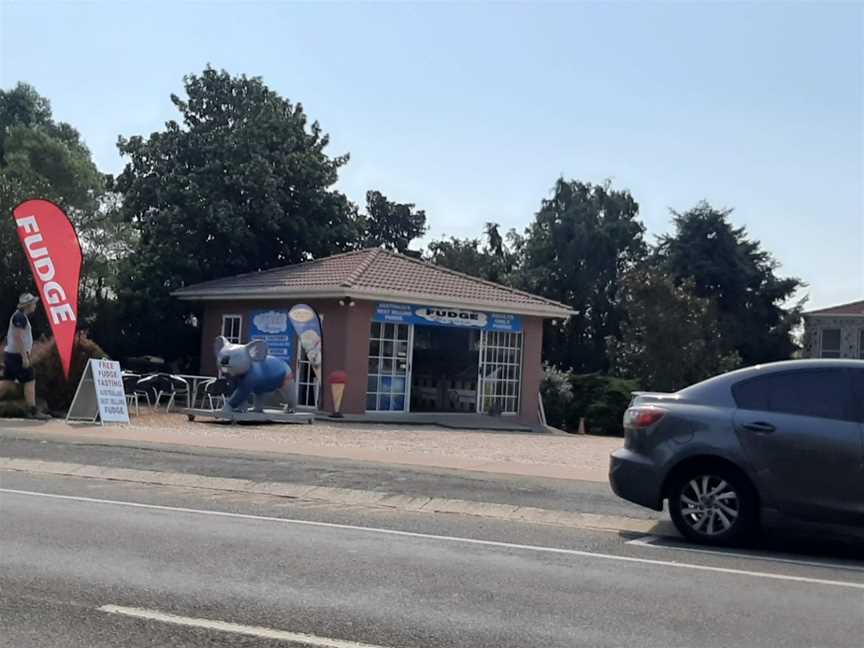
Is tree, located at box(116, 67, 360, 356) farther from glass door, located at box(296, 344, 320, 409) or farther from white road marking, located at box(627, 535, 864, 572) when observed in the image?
white road marking, located at box(627, 535, 864, 572)

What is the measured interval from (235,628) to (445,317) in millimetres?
18655

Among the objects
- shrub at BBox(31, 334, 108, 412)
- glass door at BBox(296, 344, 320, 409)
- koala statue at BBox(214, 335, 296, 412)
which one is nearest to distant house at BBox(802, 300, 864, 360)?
glass door at BBox(296, 344, 320, 409)

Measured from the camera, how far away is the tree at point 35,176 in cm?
2667

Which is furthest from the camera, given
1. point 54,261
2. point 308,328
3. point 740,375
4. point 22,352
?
point 308,328

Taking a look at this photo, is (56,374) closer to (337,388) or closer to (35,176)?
(337,388)

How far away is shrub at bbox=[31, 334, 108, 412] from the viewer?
797 inches

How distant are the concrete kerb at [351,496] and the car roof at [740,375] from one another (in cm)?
143

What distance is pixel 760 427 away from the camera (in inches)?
359

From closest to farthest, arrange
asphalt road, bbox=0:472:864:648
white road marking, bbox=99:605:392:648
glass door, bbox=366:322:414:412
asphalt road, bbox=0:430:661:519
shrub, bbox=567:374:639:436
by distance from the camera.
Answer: white road marking, bbox=99:605:392:648 < asphalt road, bbox=0:472:864:648 < asphalt road, bbox=0:430:661:519 < glass door, bbox=366:322:414:412 < shrub, bbox=567:374:639:436

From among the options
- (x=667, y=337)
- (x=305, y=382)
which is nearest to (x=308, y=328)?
(x=305, y=382)

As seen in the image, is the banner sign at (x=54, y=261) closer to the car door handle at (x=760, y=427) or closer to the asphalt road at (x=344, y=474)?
the asphalt road at (x=344, y=474)

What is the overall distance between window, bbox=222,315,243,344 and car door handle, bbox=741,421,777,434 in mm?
18122

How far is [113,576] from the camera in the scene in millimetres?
7305

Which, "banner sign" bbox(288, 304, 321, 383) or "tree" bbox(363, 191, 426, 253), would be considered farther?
"tree" bbox(363, 191, 426, 253)
